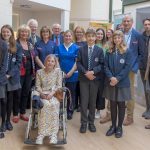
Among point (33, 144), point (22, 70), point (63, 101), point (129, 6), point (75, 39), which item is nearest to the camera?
point (33, 144)

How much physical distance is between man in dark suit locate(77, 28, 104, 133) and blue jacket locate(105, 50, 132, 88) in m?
0.18

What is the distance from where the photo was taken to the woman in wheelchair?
386cm

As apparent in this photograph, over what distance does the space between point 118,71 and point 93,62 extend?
0.38 m

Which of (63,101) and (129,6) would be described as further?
(129,6)

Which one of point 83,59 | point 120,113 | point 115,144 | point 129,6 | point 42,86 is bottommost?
point 115,144

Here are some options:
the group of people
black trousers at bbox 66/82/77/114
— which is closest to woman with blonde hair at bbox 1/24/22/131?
the group of people

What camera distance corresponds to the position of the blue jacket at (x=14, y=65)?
419 cm

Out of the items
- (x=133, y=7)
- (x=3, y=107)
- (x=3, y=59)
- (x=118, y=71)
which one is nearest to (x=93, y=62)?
(x=118, y=71)

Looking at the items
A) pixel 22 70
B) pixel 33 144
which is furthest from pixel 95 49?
pixel 33 144

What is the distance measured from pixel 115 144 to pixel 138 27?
3.36 metres

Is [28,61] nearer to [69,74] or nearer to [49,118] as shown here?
[69,74]

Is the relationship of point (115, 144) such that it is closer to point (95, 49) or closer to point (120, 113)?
point (120, 113)

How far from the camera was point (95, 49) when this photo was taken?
4.32 meters

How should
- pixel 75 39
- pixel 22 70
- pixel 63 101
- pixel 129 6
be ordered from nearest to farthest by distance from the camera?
pixel 63 101, pixel 22 70, pixel 75 39, pixel 129 6
